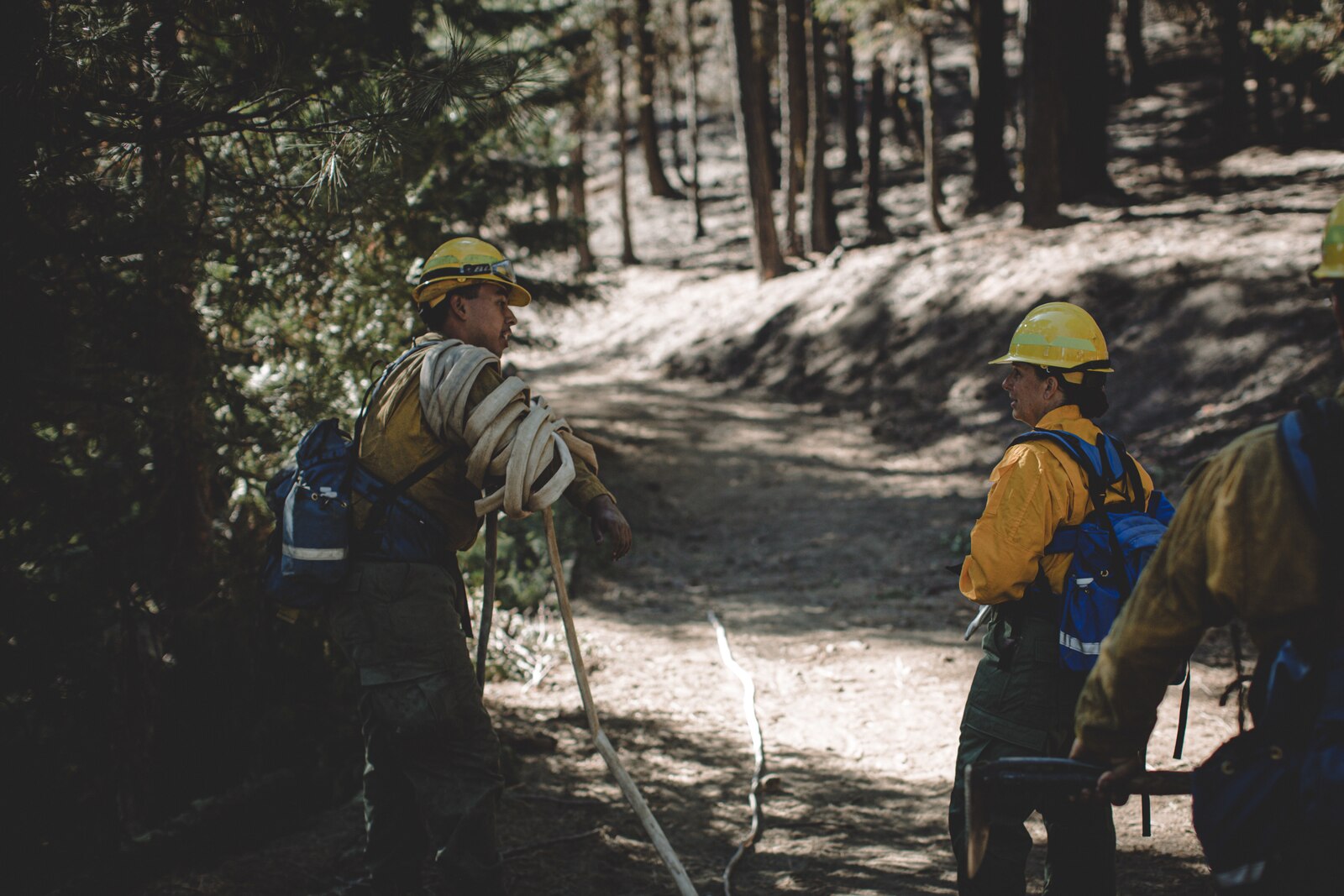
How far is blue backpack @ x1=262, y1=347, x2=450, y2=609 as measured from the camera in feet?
10.2

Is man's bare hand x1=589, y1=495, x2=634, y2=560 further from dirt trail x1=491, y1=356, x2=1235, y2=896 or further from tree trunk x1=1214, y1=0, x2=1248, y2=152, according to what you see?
tree trunk x1=1214, y1=0, x2=1248, y2=152

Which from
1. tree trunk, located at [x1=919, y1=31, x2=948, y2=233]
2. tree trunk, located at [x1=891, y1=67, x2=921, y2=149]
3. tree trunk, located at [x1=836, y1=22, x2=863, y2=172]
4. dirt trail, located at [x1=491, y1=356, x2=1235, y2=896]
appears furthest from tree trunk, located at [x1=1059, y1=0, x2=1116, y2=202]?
tree trunk, located at [x1=891, y1=67, x2=921, y2=149]

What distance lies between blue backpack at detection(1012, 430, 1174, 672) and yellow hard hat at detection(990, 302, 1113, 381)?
0.75 ft

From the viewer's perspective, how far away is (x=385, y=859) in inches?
133

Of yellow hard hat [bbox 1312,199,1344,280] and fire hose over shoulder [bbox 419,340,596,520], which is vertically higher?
yellow hard hat [bbox 1312,199,1344,280]

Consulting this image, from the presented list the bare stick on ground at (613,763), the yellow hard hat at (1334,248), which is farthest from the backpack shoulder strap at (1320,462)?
the bare stick on ground at (613,763)

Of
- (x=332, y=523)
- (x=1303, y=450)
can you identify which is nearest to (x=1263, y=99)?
(x=1303, y=450)

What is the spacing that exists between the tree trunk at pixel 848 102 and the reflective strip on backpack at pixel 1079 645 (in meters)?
25.2

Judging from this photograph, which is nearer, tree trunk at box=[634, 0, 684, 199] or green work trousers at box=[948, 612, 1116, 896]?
green work trousers at box=[948, 612, 1116, 896]

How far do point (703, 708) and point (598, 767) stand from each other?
101 cm

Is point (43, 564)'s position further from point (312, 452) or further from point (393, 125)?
point (393, 125)

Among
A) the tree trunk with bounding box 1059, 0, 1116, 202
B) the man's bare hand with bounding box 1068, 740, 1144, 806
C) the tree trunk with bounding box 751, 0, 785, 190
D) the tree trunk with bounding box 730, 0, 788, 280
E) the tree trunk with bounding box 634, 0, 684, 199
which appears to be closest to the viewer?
the man's bare hand with bounding box 1068, 740, 1144, 806

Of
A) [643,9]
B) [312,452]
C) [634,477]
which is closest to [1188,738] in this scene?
[312,452]

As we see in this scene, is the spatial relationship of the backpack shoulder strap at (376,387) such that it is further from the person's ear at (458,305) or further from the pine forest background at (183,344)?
the pine forest background at (183,344)
